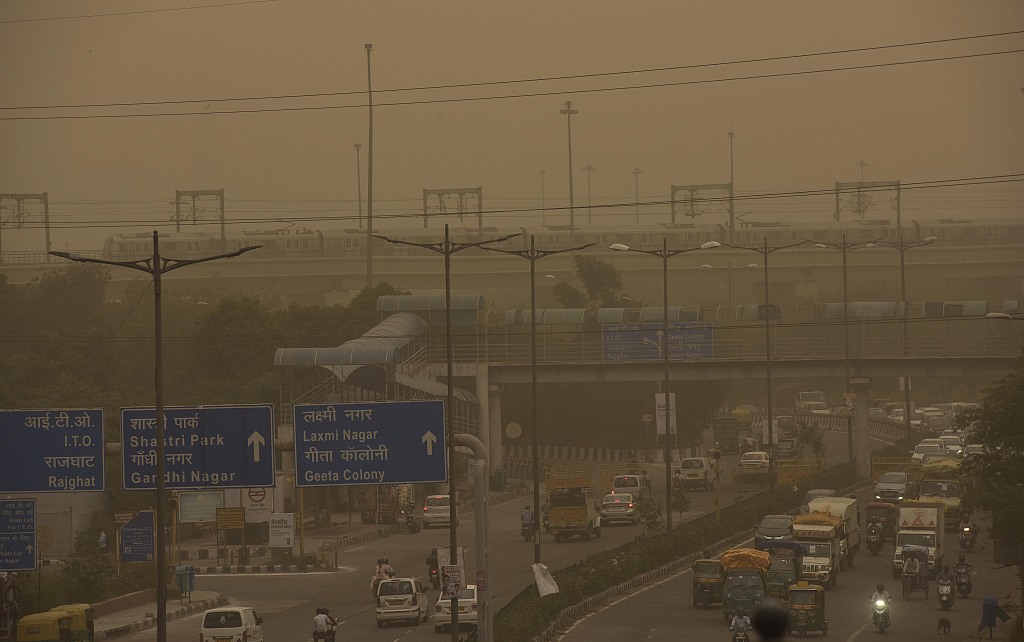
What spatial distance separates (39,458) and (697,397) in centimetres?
7988

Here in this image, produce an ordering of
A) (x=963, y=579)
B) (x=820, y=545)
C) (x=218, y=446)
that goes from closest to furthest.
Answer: (x=218, y=446)
(x=963, y=579)
(x=820, y=545)

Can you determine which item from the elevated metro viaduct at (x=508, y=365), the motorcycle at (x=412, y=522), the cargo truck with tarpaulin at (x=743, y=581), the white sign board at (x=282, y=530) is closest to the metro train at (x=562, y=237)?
the elevated metro viaduct at (x=508, y=365)

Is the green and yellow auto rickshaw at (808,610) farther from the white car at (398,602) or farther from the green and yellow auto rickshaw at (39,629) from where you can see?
the green and yellow auto rickshaw at (39,629)

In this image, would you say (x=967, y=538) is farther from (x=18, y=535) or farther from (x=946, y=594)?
(x=18, y=535)

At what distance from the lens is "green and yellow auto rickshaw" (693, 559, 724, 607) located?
4156cm

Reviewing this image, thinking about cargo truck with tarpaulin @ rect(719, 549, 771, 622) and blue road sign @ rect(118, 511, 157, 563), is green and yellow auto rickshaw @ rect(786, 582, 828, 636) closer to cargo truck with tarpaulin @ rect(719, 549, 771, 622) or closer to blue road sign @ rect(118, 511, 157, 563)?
cargo truck with tarpaulin @ rect(719, 549, 771, 622)

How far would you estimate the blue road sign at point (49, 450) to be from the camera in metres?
36.1

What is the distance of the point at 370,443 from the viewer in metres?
36.3

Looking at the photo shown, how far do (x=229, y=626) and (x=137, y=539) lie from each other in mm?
14851

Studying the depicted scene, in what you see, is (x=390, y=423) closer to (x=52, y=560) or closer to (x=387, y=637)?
(x=387, y=637)

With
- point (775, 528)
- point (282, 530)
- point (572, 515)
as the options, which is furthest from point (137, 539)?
point (775, 528)

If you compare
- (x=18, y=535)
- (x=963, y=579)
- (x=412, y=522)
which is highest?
(x=18, y=535)

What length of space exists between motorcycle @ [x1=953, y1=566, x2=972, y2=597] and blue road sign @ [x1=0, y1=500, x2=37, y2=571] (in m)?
28.3

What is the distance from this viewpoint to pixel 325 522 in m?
71.6
